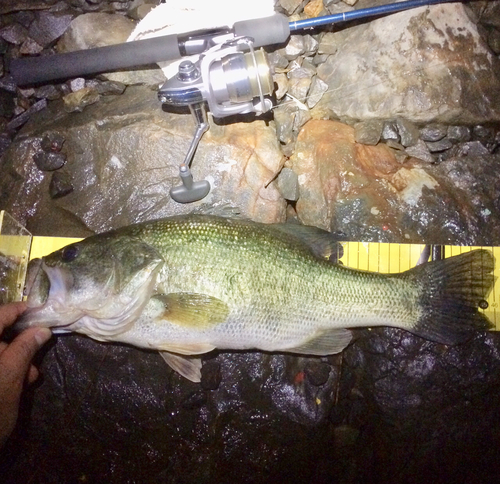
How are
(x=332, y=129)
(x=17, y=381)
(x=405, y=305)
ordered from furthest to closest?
(x=332, y=129)
(x=405, y=305)
(x=17, y=381)

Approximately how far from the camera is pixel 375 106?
11.8 feet

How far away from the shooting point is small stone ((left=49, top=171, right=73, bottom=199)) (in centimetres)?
340

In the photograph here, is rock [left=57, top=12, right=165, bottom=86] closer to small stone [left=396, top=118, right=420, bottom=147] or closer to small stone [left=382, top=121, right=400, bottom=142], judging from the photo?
small stone [left=382, top=121, right=400, bottom=142]

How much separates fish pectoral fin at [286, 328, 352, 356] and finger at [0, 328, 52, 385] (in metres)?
1.82

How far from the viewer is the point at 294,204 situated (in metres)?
3.64

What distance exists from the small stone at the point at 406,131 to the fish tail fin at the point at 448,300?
47.1 inches

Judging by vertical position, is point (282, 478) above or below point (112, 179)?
below

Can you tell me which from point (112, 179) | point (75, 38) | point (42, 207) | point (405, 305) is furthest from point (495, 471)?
point (75, 38)

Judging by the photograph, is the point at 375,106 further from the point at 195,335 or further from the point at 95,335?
the point at 95,335

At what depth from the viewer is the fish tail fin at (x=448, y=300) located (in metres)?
3.01

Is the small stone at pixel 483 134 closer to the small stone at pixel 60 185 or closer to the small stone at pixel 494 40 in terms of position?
the small stone at pixel 494 40

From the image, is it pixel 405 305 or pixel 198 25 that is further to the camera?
pixel 198 25

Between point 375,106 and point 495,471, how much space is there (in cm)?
321

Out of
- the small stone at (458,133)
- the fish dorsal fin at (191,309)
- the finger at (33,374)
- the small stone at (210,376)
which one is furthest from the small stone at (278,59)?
the finger at (33,374)
